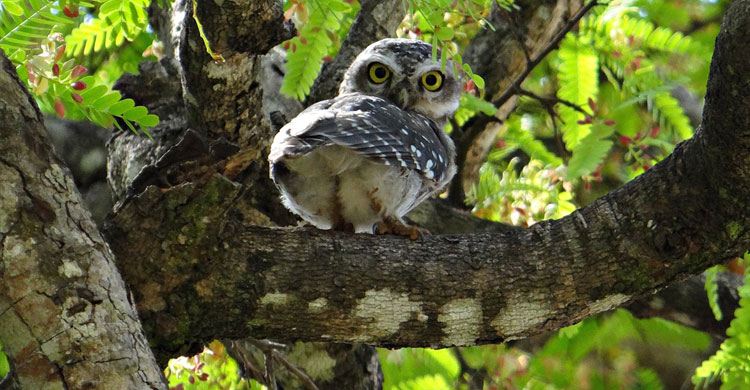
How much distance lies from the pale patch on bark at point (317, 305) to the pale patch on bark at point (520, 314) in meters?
0.65

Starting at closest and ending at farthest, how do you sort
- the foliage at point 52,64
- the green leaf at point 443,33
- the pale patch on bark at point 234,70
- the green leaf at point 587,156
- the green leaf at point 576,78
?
the green leaf at point 443,33 < the foliage at point 52,64 < the pale patch on bark at point 234,70 < the green leaf at point 587,156 < the green leaf at point 576,78

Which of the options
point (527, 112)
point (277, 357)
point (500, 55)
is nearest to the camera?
point (277, 357)

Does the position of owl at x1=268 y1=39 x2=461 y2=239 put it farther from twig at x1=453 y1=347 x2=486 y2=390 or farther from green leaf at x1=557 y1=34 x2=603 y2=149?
twig at x1=453 y1=347 x2=486 y2=390

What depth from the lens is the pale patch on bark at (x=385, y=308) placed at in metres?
3.13

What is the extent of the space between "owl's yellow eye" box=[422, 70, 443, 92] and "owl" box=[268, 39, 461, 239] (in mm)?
289

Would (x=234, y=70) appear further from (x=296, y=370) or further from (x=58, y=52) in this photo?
(x=296, y=370)

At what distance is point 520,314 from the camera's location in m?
3.17

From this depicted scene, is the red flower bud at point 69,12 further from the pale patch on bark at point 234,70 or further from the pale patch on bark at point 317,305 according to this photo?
the pale patch on bark at point 317,305

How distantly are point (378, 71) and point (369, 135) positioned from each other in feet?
4.49

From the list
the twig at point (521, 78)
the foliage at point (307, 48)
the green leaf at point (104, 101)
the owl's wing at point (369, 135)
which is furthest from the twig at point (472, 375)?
the green leaf at point (104, 101)

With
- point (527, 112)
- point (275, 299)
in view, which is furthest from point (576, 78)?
point (275, 299)

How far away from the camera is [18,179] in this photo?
2.52m

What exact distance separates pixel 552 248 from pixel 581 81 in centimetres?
245

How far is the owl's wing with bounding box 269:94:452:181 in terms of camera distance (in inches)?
129
